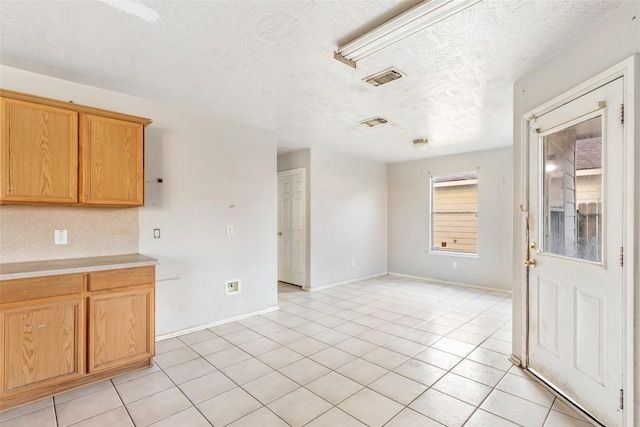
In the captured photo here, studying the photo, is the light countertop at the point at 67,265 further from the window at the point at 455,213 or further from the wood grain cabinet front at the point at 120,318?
the window at the point at 455,213

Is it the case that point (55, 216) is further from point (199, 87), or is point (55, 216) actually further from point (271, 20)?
point (271, 20)

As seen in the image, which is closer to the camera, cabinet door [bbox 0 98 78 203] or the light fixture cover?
cabinet door [bbox 0 98 78 203]

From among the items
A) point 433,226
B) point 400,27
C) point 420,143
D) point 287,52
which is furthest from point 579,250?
point 433,226

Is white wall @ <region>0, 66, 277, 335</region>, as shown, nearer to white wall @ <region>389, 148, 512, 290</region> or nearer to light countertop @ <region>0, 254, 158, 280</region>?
light countertop @ <region>0, 254, 158, 280</region>

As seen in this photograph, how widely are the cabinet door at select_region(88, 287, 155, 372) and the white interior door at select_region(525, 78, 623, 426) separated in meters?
3.16

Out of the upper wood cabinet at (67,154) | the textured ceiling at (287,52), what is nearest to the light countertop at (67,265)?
the upper wood cabinet at (67,154)

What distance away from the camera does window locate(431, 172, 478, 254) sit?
18.3ft

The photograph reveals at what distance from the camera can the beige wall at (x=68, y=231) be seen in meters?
2.38

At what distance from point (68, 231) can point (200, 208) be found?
1183mm

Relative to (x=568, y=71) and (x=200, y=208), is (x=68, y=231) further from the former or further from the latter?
(x=568, y=71)

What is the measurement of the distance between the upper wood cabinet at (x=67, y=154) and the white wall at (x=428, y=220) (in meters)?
5.03

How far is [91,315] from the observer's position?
229 centimetres

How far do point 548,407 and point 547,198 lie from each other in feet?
4.84

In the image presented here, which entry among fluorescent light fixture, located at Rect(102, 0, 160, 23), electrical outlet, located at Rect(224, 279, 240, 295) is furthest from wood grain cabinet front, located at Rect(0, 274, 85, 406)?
fluorescent light fixture, located at Rect(102, 0, 160, 23)
